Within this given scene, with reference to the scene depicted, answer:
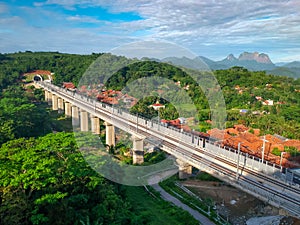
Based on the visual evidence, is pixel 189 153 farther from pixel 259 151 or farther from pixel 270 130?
pixel 270 130

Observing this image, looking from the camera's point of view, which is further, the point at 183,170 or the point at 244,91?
the point at 244,91

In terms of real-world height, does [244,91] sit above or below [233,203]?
above

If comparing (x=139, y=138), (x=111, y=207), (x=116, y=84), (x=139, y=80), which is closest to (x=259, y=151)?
(x=139, y=138)

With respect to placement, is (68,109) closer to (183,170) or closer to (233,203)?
(183,170)

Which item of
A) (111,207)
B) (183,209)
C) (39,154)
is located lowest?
(183,209)

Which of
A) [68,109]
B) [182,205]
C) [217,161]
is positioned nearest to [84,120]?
[68,109]

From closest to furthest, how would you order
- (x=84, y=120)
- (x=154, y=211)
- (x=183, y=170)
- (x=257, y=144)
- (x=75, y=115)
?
(x=154, y=211) → (x=183, y=170) → (x=257, y=144) → (x=84, y=120) → (x=75, y=115)
